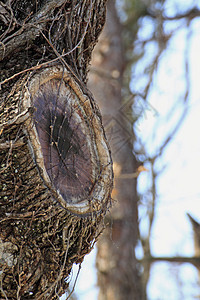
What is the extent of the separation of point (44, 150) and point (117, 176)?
373cm

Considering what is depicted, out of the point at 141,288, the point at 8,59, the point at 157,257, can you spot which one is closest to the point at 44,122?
the point at 8,59

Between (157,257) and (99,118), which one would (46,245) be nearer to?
(99,118)

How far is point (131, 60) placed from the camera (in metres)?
6.55

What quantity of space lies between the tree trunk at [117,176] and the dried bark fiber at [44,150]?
285cm

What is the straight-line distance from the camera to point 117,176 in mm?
5504

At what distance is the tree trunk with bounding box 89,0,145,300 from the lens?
5281 mm

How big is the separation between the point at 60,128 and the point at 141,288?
4.11 meters

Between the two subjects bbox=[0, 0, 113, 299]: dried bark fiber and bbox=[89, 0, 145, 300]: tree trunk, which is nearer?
bbox=[0, 0, 113, 299]: dried bark fiber

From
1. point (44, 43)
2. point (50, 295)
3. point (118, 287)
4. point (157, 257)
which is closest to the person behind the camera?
point (50, 295)

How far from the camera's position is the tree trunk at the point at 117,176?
17.3 ft

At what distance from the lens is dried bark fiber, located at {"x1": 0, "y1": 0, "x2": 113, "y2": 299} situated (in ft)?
5.62

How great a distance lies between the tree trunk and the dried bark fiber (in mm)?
2847

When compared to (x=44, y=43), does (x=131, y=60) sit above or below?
above

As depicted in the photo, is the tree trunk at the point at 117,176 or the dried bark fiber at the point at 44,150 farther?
the tree trunk at the point at 117,176
